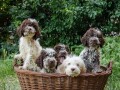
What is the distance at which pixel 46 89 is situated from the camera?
14.0 ft

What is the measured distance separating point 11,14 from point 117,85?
3126 millimetres

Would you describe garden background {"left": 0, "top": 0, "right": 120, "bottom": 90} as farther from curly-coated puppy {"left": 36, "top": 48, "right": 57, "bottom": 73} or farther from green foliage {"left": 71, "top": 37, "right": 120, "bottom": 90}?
curly-coated puppy {"left": 36, "top": 48, "right": 57, "bottom": 73}

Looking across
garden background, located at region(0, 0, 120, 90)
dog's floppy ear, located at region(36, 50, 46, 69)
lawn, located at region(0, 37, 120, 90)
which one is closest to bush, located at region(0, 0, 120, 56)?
garden background, located at region(0, 0, 120, 90)

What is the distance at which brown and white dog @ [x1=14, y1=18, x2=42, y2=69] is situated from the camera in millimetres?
4492

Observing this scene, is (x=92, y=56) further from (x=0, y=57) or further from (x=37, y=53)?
(x=0, y=57)

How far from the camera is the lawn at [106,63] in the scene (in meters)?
5.65

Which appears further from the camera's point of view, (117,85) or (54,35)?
(54,35)

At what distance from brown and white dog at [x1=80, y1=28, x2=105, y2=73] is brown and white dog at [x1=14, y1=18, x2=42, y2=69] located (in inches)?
18.8

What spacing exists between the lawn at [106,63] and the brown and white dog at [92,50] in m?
1.04

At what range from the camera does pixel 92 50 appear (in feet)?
14.8

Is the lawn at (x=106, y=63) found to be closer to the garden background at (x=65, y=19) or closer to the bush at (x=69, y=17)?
the garden background at (x=65, y=19)

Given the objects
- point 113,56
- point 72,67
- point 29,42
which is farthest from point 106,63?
point 72,67

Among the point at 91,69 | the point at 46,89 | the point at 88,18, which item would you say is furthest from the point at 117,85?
the point at 88,18

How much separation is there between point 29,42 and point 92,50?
639mm
